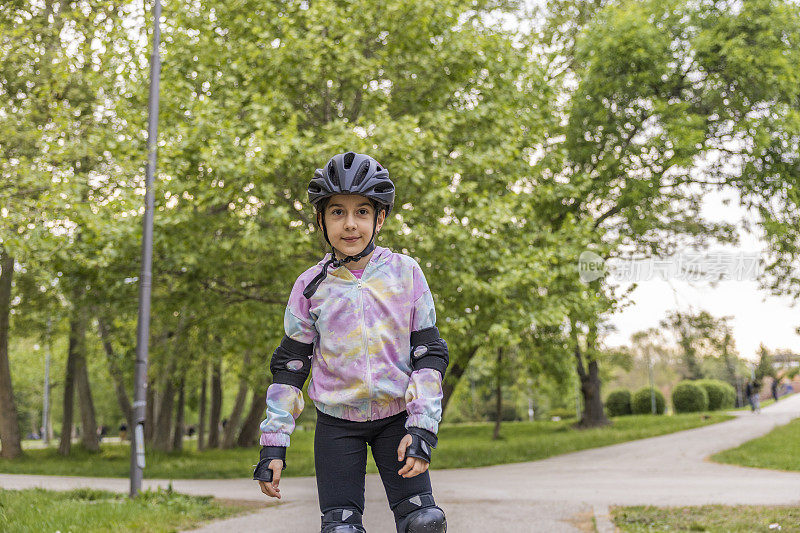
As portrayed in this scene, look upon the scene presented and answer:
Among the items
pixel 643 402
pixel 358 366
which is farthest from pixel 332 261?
pixel 643 402

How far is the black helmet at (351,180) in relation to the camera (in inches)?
111

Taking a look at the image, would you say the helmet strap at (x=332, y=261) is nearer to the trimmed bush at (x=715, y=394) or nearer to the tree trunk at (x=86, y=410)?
the tree trunk at (x=86, y=410)

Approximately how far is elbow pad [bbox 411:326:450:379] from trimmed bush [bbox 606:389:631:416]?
3633 centimetres

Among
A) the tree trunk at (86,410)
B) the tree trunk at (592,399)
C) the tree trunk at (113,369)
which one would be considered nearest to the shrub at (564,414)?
the tree trunk at (592,399)

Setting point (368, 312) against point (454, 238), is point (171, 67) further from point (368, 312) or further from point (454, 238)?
point (368, 312)

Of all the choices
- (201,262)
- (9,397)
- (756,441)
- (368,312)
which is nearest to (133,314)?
(201,262)

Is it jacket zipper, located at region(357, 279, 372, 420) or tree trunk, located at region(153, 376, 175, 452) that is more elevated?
jacket zipper, located at region(357, 279, 372, 420)

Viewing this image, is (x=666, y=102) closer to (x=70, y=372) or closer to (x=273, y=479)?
(x=273, y=479)

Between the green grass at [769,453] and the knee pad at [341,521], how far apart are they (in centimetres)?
1347

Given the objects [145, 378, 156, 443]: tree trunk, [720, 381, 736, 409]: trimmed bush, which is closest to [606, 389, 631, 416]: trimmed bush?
[720, 381, 736, 409]: trimmed bush

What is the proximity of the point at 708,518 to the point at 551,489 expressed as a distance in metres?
3.72

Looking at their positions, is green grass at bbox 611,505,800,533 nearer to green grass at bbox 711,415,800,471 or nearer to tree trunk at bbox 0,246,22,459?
green grass at bbox 711,415,800,471

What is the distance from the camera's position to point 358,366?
279 centimetres

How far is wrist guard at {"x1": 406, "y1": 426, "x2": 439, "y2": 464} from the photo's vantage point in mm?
2633
